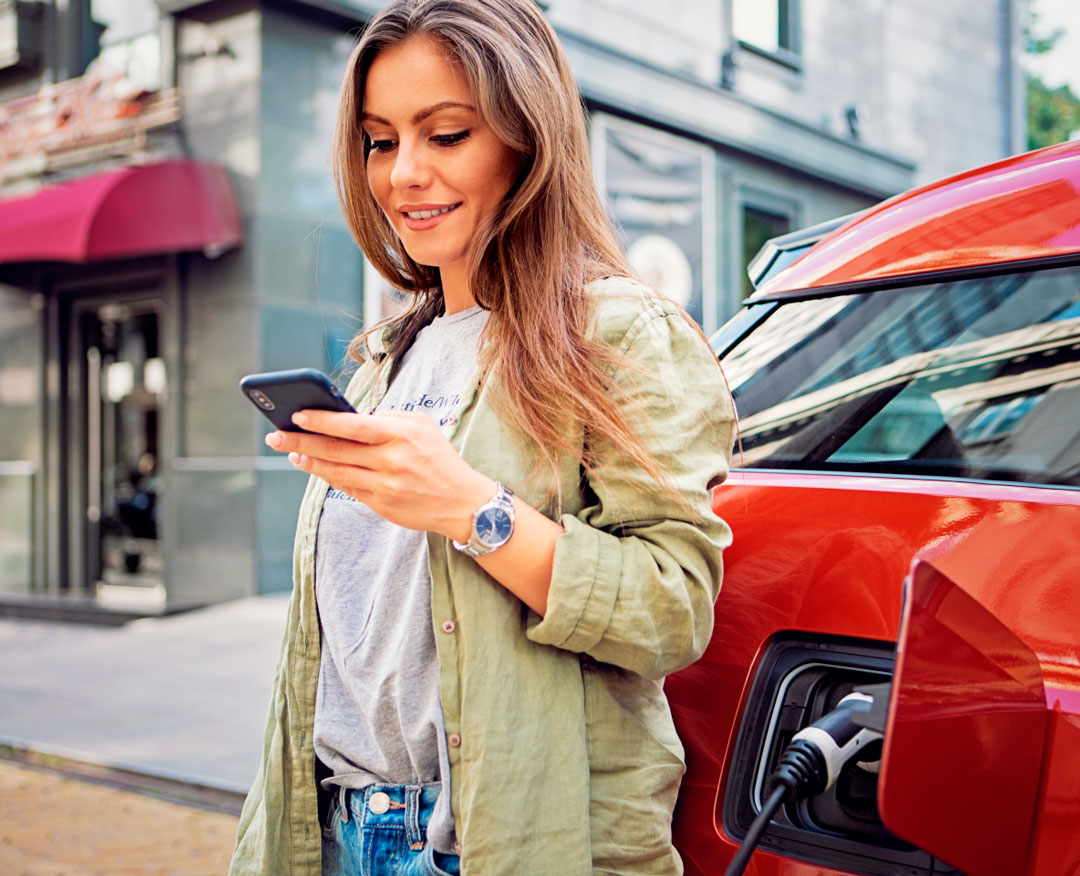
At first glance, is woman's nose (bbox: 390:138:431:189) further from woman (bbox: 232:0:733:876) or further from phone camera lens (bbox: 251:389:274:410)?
phone camera lens (bbox: 251:389:274:410)

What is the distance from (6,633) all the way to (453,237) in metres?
9.20

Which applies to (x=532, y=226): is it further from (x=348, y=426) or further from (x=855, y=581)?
(x=855, y=581)

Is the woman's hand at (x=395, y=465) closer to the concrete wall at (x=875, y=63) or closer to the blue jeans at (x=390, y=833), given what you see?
the blue jeans at (x=390, y=833)

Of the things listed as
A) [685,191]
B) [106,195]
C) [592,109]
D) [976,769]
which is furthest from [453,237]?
[685,191]

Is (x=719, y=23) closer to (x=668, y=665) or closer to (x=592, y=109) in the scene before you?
(x=592, y=109)

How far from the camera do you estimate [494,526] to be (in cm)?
128

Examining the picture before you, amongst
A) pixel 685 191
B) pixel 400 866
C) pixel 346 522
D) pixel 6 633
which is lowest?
pixel 6 633

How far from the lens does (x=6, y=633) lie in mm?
9344

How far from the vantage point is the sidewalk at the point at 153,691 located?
214 inches

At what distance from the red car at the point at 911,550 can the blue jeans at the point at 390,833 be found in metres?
0.35

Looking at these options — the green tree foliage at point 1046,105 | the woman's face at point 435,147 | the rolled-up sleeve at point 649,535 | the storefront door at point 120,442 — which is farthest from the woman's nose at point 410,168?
the green tree foliage at point 1046,105

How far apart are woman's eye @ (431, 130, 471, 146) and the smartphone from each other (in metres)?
0.48

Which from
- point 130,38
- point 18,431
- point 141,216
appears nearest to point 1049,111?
point 130,38

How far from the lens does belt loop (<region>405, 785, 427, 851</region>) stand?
143 cm
